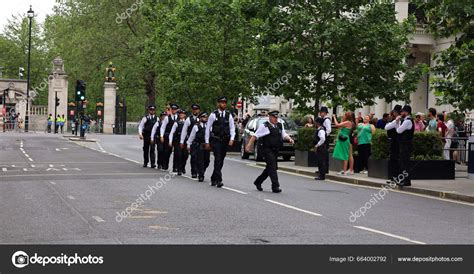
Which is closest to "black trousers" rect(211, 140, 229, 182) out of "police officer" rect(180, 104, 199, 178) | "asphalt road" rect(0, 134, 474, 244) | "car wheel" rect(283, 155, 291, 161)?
"asphalt road" rect(0, 134, 474, 244)

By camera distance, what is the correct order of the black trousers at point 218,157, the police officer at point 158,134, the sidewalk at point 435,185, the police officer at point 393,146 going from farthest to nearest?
the police officer at point 158,134 < the police officer at point 393,146 < the black trousers at point 218,157 < the sidewalk at point 435,185

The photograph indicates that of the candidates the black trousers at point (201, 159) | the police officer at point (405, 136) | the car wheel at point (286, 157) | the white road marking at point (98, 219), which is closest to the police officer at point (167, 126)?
the black trousers at point (201, 159)

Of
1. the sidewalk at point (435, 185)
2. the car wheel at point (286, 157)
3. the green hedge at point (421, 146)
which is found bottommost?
the sidewalk at point (435, 185)

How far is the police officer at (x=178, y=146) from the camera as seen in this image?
22844 mm

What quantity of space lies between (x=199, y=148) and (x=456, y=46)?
6406 millimetres

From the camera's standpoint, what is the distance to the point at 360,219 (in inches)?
519

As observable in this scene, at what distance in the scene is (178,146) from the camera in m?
23.1

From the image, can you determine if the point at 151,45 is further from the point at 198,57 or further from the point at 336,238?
the point at 336,238

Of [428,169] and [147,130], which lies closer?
[428,169]

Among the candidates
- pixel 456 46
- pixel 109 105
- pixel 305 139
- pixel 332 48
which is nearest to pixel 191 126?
pixel 456 46

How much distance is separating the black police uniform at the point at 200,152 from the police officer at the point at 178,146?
50.7 inches

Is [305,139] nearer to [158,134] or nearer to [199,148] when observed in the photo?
[158,134]

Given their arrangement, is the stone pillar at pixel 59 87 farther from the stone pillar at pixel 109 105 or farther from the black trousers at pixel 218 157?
the black trousers at pixel 218 157

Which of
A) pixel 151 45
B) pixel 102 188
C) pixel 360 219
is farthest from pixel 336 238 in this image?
pixel 151 45
